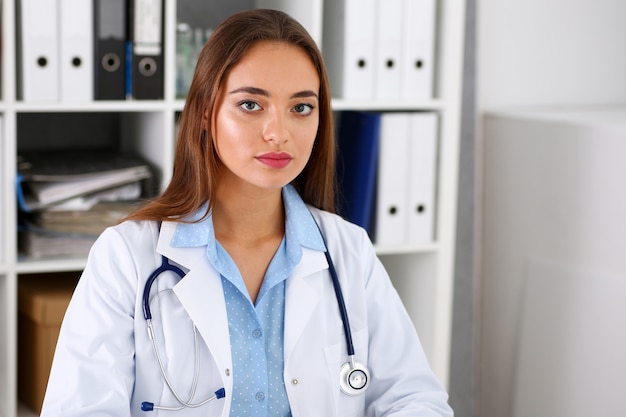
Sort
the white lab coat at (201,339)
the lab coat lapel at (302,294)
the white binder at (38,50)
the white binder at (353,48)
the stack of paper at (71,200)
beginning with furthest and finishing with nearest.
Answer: the white binder at (353,48) < the stack of paper at (71,200) < the white binder at (38,50) < the lab coat lapel at (302,294) < the white lab coat at (201,339)

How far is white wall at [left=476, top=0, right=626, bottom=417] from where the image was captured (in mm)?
2555

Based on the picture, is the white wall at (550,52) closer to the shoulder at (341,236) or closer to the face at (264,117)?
the shoulder at (341,236)

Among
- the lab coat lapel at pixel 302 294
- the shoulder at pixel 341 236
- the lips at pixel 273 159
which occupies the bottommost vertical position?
the lab coat lapel at pixel 302 294

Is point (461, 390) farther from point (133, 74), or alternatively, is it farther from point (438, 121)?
point (133, 74)

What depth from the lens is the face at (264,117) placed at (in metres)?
1.37

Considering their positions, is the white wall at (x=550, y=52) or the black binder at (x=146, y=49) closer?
the black binder at (x=146, y=49)

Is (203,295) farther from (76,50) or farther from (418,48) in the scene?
(418,48)

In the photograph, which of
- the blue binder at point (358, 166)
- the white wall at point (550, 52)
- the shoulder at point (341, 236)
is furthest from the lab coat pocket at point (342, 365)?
the white wall at point (550, 52)

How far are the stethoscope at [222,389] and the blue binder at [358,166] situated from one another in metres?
0.62

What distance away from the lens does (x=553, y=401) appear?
2.28 metres

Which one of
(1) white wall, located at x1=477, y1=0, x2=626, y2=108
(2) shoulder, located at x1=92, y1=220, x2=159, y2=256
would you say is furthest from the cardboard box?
(1) white wall, located at x1=477, y1=0, x2=626, y2=108

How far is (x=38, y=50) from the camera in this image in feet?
6.11

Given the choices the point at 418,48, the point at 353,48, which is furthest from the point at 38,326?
the point at 418,48

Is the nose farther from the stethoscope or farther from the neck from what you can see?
the stethoscope
